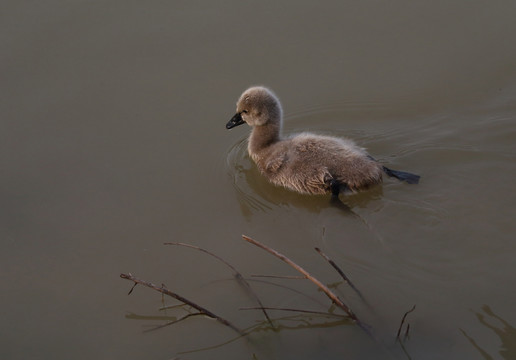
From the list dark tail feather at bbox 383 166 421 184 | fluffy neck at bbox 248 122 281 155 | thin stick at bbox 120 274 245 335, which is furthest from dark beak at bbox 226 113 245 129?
thin stick at bbox 120 274 245 335

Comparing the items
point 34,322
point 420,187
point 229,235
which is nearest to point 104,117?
point 229,235

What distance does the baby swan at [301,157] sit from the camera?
14.2ft

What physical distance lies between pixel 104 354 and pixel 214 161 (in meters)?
1.92

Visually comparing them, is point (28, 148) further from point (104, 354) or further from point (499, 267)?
point (499, 267)

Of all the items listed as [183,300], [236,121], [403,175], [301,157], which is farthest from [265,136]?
[183,300]

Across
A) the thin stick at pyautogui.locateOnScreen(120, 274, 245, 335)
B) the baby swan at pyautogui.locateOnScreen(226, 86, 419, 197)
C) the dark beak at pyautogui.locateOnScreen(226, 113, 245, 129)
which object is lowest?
the thin stick at pyautogui.locateOnScreen(120, 274, 245, 335)

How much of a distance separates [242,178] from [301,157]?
1.73 feet

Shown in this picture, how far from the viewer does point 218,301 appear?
358 centimetres

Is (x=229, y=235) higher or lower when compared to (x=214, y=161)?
lower

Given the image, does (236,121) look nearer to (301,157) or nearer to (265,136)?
(265,136)

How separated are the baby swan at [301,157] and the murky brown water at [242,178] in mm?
123

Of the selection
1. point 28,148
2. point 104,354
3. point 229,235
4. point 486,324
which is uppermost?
point 28,148

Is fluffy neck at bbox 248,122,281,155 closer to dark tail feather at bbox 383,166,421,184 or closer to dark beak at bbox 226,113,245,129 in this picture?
dark beak at bbox 226,113,245,129

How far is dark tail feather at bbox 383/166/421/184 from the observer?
4.33 m
